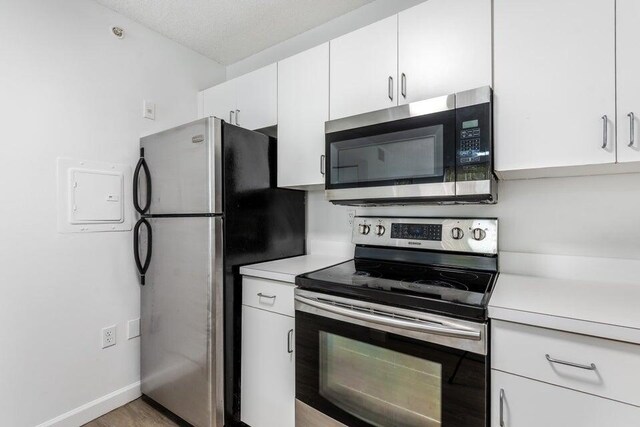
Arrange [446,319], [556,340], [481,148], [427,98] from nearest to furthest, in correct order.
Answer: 1. [556,340]
2. [446,319]
3. [481,148]
4. [427,98]

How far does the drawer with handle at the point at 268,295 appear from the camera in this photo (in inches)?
58.7

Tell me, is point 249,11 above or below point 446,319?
above

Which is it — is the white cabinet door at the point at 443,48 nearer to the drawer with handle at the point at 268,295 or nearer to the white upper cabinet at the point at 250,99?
the white upper cabinet at the point at 250,99

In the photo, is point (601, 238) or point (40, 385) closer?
point (601, 238)

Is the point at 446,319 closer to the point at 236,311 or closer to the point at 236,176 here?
the point at 236,311

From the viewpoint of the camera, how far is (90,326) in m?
1.80

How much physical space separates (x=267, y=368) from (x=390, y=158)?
1199mm

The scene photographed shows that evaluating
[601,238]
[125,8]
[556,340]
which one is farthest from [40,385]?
[601,238]

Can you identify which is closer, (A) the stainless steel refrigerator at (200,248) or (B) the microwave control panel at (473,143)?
(B) the microwave control panel at (473,143)

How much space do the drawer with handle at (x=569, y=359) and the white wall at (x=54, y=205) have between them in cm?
206

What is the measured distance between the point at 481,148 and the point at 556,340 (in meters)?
0.70

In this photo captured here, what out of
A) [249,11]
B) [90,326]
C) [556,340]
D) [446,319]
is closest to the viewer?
[556,340]

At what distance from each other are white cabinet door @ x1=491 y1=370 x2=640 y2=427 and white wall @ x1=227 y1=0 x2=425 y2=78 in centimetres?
194

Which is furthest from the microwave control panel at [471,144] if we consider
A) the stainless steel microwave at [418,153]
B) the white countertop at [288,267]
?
the white countertop at [288,267]
